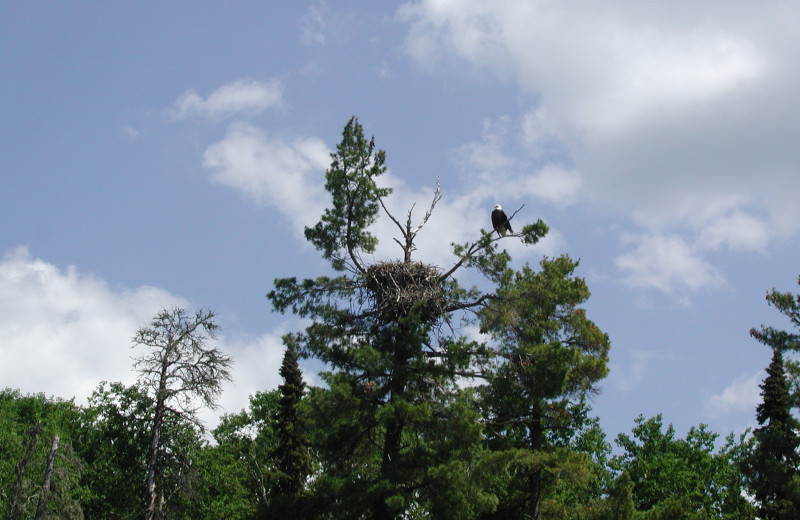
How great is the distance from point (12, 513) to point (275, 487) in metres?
8.30

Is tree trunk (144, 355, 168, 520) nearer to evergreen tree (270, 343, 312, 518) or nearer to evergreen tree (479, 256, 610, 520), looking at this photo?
evergreen tree (270, 343, 312, 518)

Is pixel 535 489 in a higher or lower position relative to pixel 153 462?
lower

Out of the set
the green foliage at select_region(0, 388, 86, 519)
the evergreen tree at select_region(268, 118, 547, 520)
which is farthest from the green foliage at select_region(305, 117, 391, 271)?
the green foliage at select_region(0, 388, 86, 519)

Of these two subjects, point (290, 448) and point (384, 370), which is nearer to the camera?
point (384, 370)

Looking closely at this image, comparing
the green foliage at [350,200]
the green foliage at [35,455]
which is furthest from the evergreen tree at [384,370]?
the green foliage at [35,455]

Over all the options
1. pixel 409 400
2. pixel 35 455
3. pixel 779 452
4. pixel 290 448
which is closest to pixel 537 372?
pixel 409 400

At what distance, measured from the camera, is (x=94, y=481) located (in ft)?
90.6

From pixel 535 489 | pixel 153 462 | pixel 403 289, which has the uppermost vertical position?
pixel 403 289

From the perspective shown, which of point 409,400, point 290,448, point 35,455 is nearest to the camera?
point 409,400

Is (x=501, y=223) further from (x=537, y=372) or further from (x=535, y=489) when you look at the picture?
(x=535, y=489)

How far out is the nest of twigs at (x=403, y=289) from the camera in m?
16.3

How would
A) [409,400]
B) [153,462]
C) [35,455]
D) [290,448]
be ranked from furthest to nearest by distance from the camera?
[35,455], [290,448], [153,462], [409,400]

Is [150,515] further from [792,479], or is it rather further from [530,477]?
[792,479]

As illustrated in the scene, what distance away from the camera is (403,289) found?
16.5m
